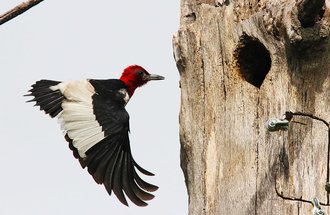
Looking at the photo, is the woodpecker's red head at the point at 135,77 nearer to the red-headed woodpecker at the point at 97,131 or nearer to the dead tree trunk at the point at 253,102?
the red-headed woodpecker at the point at 97,131

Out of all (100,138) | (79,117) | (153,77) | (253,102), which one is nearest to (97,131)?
(100,138)

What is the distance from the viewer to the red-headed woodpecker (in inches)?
215

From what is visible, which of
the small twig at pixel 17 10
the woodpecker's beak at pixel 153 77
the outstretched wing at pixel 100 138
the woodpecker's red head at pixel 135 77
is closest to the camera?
the small twig at pixel 17 10

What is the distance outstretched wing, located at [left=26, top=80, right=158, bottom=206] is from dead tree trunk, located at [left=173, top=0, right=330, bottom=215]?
4.66 ft

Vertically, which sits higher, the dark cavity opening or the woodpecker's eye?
the woodpecker's eye

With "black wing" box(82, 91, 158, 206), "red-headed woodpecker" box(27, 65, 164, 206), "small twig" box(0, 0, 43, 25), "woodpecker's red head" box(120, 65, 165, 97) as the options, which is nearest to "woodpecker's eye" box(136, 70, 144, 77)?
"woodpecker's red head" box(120, 65, 165, 97)

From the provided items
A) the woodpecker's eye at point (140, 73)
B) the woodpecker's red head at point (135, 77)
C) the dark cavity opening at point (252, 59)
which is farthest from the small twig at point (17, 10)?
the woodpecker's eye at point (140, 73)

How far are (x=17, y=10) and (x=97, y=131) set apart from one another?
6.25 ft

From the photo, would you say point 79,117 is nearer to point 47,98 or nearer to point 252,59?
point 47,98

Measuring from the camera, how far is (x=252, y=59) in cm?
409

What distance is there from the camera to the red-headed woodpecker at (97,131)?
5473mm

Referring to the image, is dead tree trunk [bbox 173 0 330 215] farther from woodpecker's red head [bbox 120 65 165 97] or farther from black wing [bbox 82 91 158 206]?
woodpecker's red head [bbox 120 65 165 97]

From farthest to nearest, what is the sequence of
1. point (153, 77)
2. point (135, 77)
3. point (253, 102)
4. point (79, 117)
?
point (153, 77)
point (135, 77)
point (79, 117)
point (253, 102)

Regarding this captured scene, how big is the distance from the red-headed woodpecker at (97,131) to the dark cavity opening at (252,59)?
152cm
